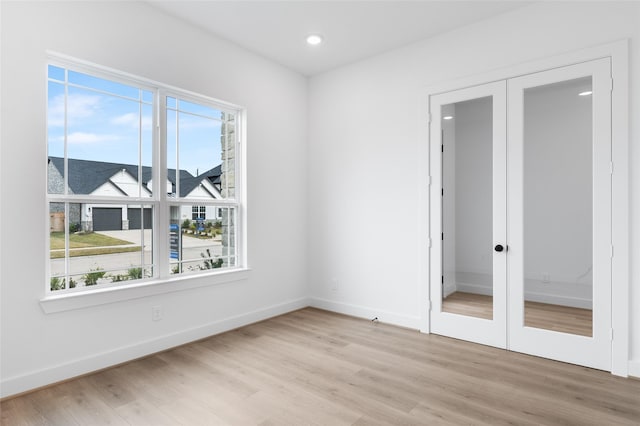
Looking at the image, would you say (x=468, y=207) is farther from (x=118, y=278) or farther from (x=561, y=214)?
(x=118, y=278)

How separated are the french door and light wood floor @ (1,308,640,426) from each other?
288 millimetres

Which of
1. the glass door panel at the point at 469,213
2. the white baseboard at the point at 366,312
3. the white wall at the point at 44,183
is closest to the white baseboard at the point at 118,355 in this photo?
the white wall at the point at 44,183

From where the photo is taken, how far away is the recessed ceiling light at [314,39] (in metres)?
3.65

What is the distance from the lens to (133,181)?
3109 mm

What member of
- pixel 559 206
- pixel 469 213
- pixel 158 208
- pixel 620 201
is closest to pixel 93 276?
pixel 158 208

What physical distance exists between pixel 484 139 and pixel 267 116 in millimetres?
2442

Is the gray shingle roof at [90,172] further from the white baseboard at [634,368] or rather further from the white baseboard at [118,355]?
the white baseboard at [634,368]

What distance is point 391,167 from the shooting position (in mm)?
3980

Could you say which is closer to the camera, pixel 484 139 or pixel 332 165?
pixel 484 139

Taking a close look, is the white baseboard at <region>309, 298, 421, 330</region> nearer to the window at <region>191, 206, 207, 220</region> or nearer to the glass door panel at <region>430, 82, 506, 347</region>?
the glass door panel at <region>430, 82, 506, 347</region>

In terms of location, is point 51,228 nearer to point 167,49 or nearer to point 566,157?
point 167,49

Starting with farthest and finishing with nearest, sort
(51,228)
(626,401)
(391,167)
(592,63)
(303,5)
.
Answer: (391,167) → (303,5) → (592,63) → (51,228) → (626,401)

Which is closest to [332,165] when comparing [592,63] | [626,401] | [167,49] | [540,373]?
[167,49]

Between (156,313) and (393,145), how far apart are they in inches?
117
